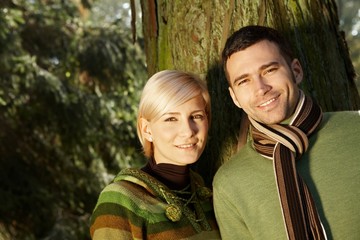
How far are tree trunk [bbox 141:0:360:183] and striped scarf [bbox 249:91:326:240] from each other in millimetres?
580

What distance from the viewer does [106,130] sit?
8406 millimetres

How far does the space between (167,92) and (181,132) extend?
196mm

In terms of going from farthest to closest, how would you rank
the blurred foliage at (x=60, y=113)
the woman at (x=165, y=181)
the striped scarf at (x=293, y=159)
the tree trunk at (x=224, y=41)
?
the blurred foliage at (x=60, y=113), the tree trunk at (x=224, y=41), the woman at (x=165, y=181), the striped scarf at (x=293, y=159)

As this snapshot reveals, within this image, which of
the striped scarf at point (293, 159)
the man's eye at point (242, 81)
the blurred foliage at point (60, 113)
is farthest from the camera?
the blurred foliage at point (60, 113)

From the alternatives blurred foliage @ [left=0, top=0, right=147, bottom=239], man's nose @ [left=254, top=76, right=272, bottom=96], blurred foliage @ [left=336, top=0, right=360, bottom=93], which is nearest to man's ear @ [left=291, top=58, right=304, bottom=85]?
man's nose @ [left=254, top=76, right=272, bottom=96]

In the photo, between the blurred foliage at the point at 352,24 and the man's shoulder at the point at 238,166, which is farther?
the blurred foliage at the point at 352,24

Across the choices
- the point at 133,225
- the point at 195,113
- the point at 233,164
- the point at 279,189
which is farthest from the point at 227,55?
the point at 133,225

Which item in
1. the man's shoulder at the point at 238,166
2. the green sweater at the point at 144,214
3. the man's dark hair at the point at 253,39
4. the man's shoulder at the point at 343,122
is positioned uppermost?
the man's dark hair at the point at 253,39

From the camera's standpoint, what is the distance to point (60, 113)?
7.98 metres

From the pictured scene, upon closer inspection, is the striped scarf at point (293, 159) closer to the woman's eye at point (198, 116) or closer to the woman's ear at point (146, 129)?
the woman's eye at point (198, 116)

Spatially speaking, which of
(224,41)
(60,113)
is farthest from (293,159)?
(60,113)

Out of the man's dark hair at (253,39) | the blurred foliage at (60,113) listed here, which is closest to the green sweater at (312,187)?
the man's dark hair at (253,39)

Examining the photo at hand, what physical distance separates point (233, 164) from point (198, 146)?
187 mm

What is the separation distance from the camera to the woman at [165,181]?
8.81ft
